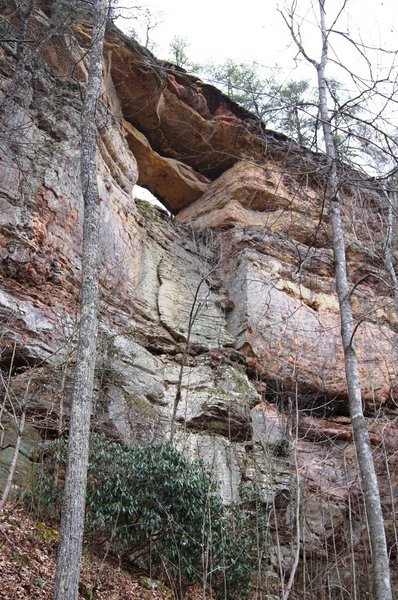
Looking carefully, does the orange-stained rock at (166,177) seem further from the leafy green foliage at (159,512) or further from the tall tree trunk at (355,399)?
the leafy green foliage at (159,512)

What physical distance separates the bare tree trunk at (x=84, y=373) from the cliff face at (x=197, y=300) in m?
1.21

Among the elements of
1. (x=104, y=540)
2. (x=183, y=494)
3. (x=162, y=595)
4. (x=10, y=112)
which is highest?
(x=10, y=112)

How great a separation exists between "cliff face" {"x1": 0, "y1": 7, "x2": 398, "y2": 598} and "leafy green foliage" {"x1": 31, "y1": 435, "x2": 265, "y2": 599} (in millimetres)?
854

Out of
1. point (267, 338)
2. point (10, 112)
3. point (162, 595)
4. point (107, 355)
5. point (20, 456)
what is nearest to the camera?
point (162, 595)

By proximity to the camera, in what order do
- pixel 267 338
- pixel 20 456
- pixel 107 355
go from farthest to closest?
1. pixel 267 338
2. pixel 107 355
3. pixel 20 456

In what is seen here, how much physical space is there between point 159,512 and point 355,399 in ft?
10.4

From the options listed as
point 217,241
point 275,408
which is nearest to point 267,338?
point 275,408

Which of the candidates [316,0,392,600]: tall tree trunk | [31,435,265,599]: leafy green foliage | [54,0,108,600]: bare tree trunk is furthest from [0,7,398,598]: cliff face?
[54,0,108,600]: bare tree trunk

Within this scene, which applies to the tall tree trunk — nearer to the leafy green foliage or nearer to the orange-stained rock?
the leafy green foliage

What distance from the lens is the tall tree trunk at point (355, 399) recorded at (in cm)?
664

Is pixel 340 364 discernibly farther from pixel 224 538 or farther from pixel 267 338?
pixel 224 538

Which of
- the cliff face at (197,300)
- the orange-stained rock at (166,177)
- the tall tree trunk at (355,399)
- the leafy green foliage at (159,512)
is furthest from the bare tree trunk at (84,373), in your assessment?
the orange-stained rock at (166,177)

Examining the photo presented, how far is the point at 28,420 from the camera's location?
952 cm

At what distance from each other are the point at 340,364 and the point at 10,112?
990cm
